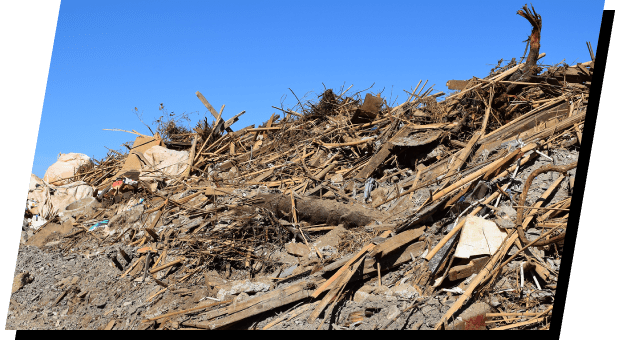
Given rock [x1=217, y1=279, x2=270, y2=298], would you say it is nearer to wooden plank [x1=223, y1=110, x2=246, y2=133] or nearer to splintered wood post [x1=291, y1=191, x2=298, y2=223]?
splintered wood post [x1=291, y1=191, x2=298, y2=223]

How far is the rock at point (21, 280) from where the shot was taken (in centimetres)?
445

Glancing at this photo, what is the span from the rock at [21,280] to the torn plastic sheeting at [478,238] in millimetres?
4265

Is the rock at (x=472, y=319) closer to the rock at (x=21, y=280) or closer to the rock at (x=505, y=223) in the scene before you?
the rock at (x=505, y=223)

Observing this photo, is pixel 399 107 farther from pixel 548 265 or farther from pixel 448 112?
pixel 548 265

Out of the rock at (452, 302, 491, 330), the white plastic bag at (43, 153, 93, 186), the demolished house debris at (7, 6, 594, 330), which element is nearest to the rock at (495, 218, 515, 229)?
the demolished house debris at (7, 6, 594, 330)

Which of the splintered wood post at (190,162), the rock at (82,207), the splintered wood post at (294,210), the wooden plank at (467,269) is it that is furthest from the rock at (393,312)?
the rock at (82,207)

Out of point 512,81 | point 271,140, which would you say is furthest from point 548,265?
point 271,140

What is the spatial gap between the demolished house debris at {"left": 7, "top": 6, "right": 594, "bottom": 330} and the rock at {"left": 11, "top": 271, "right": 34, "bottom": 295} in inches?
1.0

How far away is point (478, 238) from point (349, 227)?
177 cm

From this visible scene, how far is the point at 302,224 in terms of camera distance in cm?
570

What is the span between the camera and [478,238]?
418 centimetres

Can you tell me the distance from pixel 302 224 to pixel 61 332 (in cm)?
282

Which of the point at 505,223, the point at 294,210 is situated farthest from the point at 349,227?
the point at 505,223

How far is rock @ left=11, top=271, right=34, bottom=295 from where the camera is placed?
14.6 feet
